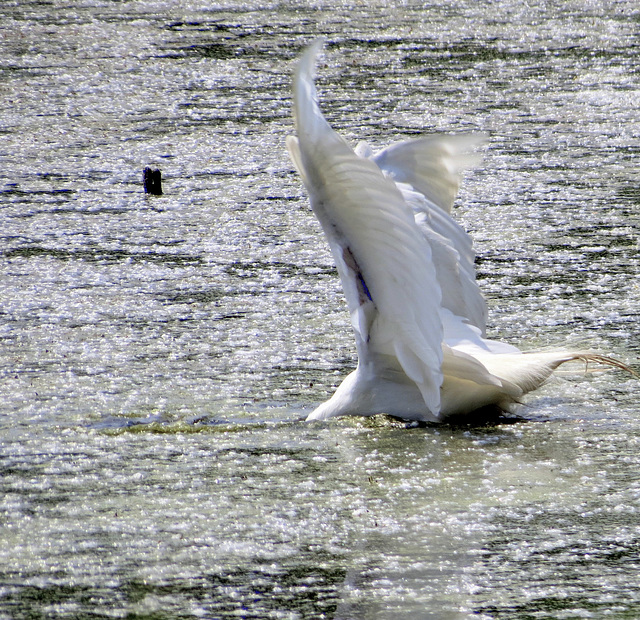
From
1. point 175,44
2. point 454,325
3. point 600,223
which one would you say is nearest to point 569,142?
point 600,223

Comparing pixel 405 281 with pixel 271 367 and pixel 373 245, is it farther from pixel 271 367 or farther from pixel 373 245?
pixel 271 367

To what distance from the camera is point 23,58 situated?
1053 centimetres

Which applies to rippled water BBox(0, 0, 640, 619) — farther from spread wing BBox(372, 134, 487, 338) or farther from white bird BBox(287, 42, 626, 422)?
spread wing BBox(372, 134, 487, 338)

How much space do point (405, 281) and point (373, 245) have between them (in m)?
0.15

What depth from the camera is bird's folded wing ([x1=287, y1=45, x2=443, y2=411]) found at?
3.22 meters

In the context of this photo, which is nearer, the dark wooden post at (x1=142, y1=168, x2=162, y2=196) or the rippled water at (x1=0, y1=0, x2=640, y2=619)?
the rippled water at (x1=0, y1=0, x2=640, y2=619)

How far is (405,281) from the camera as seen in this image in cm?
346

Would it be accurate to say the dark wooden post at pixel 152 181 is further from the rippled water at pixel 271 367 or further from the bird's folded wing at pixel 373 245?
the bird's folded wing at pixel 373 245

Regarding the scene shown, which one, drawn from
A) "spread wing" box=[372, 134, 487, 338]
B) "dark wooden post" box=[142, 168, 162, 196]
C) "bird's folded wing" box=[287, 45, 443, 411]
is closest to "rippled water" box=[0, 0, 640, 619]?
"dark wooden post" box=[142, 168, 162, 196]

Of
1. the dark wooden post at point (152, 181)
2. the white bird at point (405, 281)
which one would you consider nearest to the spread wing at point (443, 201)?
the white bird at point (405, 281)

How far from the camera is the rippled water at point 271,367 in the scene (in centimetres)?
261

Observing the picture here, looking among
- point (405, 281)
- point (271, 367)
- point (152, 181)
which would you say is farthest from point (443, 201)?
point (152, 181)

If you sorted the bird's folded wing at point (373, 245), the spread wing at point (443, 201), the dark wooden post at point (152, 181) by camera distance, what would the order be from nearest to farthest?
1. the bird's folded wing at point (373, 245)
2. the spread wing at point (443, 201)
3. the dark wooden post at point (152, 181)

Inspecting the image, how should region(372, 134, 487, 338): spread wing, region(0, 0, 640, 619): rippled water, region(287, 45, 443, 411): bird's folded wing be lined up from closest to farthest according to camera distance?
region(0, 0, 640, 619): rippled water
region(287, 45, 443, 411): bird's folded wing
region(372, 134, 487, 338): spread wing
